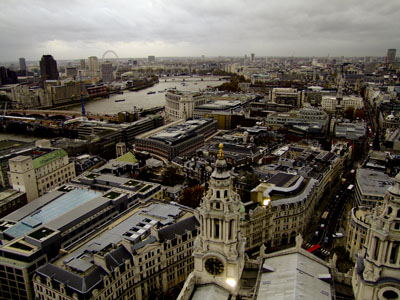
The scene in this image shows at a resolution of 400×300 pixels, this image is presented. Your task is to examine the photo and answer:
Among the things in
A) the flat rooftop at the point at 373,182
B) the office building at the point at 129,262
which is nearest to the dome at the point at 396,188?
the office building at the point at 129,262

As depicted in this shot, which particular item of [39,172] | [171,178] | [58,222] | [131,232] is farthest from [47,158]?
[131,232]

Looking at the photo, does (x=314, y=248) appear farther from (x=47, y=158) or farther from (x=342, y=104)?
(x=342, y=104)

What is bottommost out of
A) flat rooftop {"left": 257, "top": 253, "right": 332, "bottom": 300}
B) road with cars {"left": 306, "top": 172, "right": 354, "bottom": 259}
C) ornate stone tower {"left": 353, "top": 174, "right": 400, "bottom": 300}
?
road with cars {"left": 306, "top": 172, "right": 354, "bottom": 259}

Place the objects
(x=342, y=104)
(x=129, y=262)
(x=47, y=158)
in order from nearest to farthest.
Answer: (x=129, y=262), (x=47, y=158), (x=342, y=104)

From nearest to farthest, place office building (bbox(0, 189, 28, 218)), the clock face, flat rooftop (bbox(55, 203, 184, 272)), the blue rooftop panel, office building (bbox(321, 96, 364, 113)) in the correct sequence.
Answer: the clock face
flat rooftop (bbox(55, 203, 184, 272))
the blue rooftop panel
office building (bbox(0, 189, 28, 218))
office building (bbox(321, 96, 364, 113))

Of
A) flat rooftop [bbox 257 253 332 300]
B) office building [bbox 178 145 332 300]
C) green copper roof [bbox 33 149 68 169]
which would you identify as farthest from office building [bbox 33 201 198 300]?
green copper roof [bbox 33 149 68 169]

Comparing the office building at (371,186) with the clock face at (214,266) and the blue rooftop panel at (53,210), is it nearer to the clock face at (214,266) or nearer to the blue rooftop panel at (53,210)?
the clock face at (214,266)

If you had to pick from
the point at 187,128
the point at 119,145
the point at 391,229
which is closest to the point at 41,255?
the point at 391,229

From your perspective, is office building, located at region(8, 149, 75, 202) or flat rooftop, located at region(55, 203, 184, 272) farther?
office building, located at region(8, 149, 75, 202)

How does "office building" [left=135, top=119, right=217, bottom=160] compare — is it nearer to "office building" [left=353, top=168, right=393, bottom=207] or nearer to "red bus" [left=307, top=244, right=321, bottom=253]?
"office building" [left=353, top=168, right=393, bottom=207]

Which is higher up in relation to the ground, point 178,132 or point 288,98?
point 288,98
